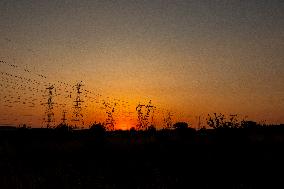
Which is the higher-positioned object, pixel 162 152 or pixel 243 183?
pixel 162 152

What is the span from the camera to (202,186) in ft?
66.7

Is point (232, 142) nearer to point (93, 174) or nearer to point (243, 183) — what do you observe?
point (243, 183)

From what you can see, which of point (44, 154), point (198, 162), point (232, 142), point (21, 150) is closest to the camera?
point (198, 162)

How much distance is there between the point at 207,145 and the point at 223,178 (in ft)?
34.7

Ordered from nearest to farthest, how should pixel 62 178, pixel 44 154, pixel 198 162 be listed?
pixel 62 178
pixel 198 162
pixel 44 154

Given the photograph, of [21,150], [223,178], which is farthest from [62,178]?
[21,150]

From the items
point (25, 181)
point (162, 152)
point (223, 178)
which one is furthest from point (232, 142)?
point (25, 181)

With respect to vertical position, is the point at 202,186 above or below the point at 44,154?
below

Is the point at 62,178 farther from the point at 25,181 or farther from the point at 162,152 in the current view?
the point at 162,152

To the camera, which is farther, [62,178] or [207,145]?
[207,145]

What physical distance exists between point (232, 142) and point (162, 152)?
19.8 feet

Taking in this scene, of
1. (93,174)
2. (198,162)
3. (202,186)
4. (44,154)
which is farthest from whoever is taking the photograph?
(44,154)

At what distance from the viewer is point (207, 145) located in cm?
3281

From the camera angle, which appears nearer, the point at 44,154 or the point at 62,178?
the point at 62,178
